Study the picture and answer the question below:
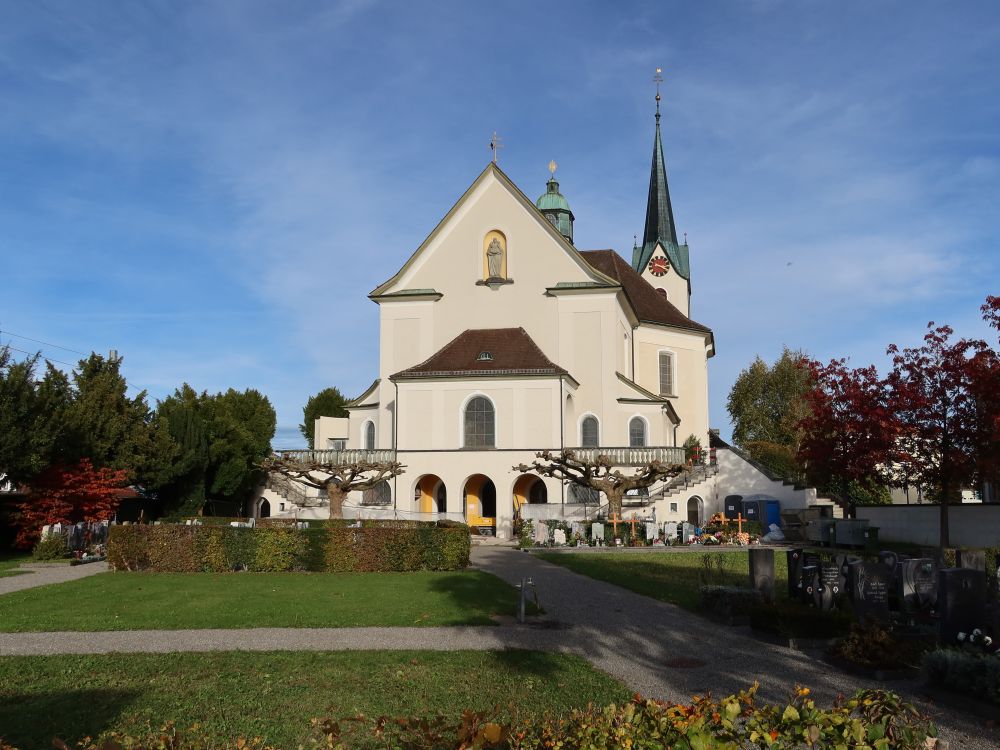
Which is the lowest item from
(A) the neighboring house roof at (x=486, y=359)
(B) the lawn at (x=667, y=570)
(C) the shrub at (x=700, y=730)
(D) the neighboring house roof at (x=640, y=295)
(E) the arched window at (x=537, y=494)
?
(B) the lawn at (x=667, y=570)

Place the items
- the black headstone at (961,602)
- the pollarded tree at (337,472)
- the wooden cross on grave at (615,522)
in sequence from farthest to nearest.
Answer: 1. the pollarded tree at (337,472)
2. the wooden cross on grave at (615,522)
3. the black headstone at (961,602)

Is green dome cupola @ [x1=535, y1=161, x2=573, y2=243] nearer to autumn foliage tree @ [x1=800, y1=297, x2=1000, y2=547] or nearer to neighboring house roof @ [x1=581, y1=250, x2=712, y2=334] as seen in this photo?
neighboring house roof @ [x1=581, y1=250, x2=712, y2=334]

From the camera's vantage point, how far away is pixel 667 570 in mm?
22219

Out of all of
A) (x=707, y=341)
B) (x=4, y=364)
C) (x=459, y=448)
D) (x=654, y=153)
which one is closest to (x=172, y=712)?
(x=4, y=364)

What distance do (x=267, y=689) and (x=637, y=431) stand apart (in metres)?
35.8

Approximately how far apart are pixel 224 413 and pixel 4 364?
2105 centimetres

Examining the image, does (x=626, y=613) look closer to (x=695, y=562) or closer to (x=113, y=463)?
(x=695, y=562)

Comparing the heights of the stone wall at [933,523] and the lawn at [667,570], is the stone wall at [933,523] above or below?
above

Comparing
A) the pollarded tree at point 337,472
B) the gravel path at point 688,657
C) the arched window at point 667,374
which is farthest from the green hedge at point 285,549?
the arched window at point 667,374

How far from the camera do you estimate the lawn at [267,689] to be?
25.8 feet

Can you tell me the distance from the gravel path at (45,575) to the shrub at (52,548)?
1.98 ft

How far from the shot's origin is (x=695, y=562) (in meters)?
24.6

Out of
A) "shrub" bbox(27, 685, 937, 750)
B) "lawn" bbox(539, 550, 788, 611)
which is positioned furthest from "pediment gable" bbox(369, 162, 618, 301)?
"shrub" bbox(27, 685, 937, 750)

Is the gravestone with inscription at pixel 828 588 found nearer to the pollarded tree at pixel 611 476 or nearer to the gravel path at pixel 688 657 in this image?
the gravel path at pixel 688 657
